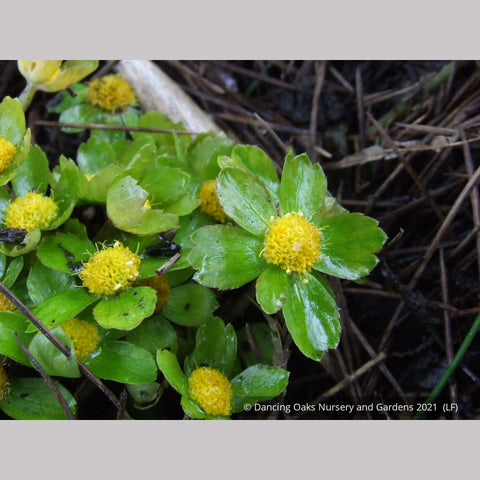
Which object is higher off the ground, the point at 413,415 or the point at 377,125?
the point at 377,125

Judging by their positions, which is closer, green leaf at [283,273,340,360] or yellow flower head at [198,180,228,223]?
green leaf at [283,273,340,360]

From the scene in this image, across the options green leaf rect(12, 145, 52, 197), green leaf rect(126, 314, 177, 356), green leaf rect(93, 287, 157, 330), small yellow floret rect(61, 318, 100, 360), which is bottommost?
green leaf rect(126, 314, 177, 356)

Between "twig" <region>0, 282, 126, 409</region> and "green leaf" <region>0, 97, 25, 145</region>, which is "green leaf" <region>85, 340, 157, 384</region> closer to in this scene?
"twig" <region>0, 282, 126, 409</region>

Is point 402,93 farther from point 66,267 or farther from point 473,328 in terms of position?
point 66,267

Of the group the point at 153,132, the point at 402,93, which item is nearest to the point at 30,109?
the point at 153,132

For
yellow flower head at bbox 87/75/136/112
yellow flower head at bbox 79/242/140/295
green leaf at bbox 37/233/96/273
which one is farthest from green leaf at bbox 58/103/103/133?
yellow flower head at bbox 79/242/140/295

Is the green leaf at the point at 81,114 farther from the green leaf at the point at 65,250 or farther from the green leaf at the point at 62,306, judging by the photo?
the green leaf at the point at 62,306

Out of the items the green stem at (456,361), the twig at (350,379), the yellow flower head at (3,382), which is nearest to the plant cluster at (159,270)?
the yellow flower head at (3,382)
